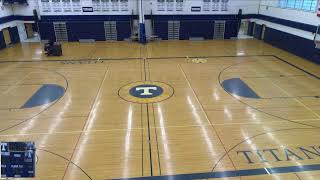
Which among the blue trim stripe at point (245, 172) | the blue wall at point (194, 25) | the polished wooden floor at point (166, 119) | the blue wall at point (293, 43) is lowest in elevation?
the blue trim stripe at point (245, 172)

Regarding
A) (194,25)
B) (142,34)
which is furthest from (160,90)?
(194,25)

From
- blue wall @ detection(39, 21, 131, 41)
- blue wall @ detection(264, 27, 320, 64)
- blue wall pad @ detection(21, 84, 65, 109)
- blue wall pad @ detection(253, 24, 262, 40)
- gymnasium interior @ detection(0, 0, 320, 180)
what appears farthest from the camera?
blue wall pad @ detection(253, 24, 262, 40)

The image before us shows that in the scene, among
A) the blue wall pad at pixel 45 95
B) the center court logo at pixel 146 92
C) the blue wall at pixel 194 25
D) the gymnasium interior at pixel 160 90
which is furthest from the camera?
the blue wall at pixel 194 25

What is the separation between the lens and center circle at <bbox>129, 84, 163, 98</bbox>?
11969mm

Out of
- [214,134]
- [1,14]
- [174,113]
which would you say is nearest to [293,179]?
[214,134]

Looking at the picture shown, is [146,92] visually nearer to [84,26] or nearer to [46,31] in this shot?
[84,26]

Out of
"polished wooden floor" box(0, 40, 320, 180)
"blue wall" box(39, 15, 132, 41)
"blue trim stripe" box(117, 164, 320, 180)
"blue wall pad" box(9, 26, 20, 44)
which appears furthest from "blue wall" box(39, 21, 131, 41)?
"blue trim stripe" box(117, 164, 320, 180)

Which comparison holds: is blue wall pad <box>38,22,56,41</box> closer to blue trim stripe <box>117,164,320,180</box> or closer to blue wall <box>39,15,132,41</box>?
blue wall <box>39,15,132,41</box>

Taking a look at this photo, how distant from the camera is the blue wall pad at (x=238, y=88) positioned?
11961 millimetres

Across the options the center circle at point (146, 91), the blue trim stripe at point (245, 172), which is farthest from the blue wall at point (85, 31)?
the blue trim stripe at point (245, 172)

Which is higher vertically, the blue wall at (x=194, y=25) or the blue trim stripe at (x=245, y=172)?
the blue wall at (x=194, y=25)

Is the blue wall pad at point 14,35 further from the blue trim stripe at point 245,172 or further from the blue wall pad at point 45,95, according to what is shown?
the blue trim stripe at point 245,172

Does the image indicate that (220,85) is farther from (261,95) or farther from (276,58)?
(276,58)

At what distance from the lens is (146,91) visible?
1241cm
